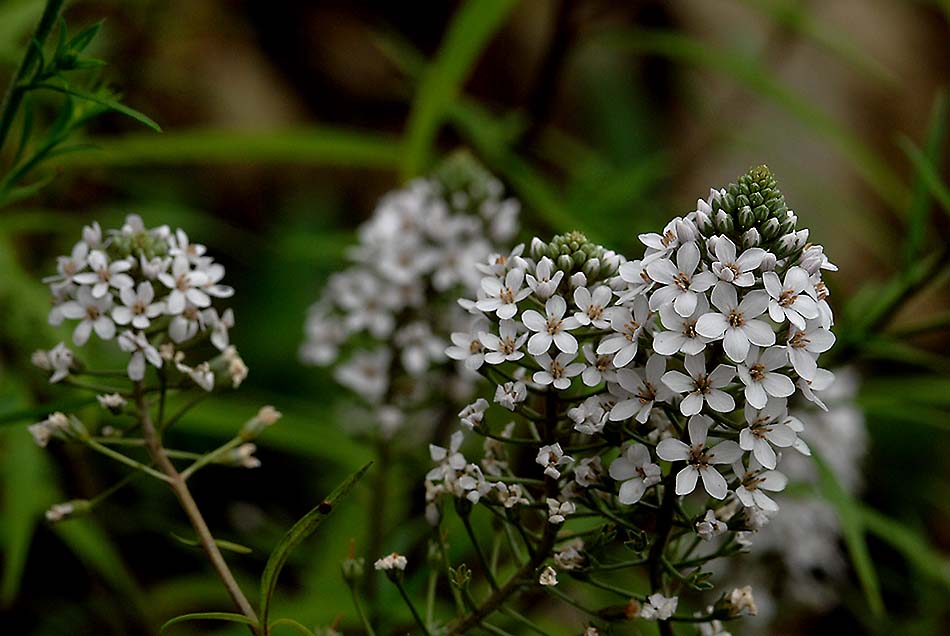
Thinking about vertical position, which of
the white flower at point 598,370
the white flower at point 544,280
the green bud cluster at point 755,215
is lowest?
the white flower at point 598,370

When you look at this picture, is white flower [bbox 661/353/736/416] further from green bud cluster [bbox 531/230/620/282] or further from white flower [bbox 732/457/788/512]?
green bud cluster [bbox 531/230/620/282]

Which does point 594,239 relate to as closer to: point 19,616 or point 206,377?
point 206,377

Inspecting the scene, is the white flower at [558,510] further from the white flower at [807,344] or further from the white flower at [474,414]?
the white flower at [807,344]

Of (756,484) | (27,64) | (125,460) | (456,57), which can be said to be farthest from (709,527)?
(456,57)

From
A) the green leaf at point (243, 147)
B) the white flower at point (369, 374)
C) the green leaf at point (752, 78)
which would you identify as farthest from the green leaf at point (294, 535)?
the green leaf at point (752, 78)

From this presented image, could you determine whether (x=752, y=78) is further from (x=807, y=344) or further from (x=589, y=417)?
(x=589, y=417)

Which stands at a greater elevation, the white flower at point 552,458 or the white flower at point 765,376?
the white flower at point 765,376

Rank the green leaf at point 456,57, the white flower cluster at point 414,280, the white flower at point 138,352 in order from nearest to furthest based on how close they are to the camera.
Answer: the white flower at point 138,352, the white flower cluster at point 414,280, the green leaf at point 456,57
